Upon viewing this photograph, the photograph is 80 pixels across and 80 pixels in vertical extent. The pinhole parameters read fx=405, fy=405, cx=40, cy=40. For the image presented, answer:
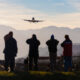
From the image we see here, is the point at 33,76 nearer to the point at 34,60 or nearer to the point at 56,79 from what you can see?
the point at 56,79

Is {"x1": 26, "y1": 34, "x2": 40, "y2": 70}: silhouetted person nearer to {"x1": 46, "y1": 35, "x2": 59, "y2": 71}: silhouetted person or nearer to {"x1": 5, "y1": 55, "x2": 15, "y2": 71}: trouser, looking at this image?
{"x1": 46, "y1": 35, "x2": 59, "y2": 71}: silhouetted person

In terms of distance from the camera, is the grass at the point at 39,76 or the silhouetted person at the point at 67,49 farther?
the silhouetted person at the point at 67,49

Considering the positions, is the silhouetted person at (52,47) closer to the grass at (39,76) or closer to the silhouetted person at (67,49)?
the silhouetted person at (67,49)

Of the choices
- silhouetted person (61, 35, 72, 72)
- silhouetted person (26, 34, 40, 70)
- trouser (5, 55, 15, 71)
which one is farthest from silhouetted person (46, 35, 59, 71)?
trouser (5, 55, 15, 71)

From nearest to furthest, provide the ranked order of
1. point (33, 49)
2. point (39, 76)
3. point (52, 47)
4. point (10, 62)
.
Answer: point (39, 76), point (10, 62), point (33, 49), point (52, 47)

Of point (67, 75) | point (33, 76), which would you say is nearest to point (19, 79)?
point (33, 76)

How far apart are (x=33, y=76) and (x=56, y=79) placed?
0.97m

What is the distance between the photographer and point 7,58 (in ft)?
66.6

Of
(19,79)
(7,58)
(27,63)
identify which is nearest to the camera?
(19,79)

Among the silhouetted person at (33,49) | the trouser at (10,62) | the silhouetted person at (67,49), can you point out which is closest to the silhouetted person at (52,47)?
the silhouetted person at (67,49)

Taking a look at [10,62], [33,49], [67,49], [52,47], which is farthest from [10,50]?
[67,49]

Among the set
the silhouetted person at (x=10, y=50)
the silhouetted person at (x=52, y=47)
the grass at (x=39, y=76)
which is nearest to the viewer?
the grass at (x=39, y=76)

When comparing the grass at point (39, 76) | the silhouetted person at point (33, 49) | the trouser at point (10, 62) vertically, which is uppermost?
the silhouetted person at point (33, 49)

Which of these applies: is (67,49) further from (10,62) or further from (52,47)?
(10,62)
